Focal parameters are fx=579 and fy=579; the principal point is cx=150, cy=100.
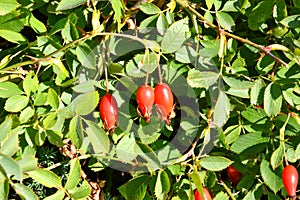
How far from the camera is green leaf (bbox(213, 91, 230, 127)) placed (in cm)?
149

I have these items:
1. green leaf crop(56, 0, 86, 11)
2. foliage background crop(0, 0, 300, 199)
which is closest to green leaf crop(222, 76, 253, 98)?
foliage background crop(0, 0, 300, 199)

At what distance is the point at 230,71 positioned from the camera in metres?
1.57

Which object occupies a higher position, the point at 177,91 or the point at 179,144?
the point at 177,91

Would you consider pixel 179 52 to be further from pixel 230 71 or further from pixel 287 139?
pixel 287 139

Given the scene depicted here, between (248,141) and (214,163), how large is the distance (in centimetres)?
12

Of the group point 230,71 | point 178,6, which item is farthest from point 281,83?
point 178,6

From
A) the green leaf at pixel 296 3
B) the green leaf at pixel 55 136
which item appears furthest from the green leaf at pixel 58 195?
the green leaf at pixel 296 3

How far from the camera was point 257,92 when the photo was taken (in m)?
1.55

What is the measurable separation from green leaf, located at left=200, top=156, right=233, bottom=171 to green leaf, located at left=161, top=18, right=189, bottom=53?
0.30m

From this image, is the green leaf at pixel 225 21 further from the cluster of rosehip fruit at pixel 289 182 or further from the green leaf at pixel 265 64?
the cluster of rosehip fruit at pixel 289 182

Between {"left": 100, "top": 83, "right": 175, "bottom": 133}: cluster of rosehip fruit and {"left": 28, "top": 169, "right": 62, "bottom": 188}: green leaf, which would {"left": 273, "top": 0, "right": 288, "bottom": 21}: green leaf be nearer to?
{"left": 100, "top": 83, "right": 175, "bottom": 133}: cluster of rosehip fruit

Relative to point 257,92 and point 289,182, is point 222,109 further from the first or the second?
point 289,182

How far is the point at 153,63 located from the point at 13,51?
377 mm

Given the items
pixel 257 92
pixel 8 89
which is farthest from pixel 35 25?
pixel 257 92
